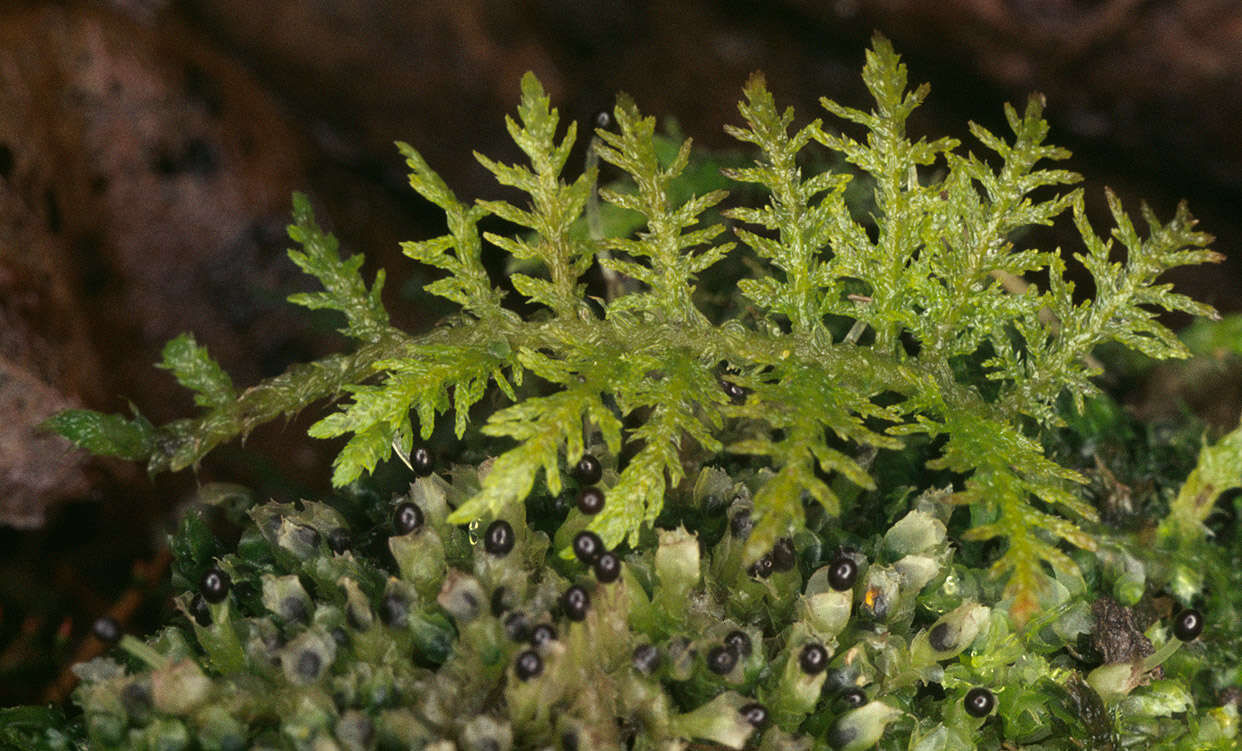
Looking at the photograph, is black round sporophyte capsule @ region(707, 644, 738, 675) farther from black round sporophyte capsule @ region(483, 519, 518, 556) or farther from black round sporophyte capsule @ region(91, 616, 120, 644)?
black round sporophyte capsule @ region(91, 616, 120, 644)

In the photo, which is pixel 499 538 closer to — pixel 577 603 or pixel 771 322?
pixel 577 603

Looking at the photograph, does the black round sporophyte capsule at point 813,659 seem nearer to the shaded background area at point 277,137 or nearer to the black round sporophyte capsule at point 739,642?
the black round sporophyte capsule at point 739,642

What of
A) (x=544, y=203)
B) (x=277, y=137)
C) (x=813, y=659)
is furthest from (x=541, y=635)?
(x=277, y=137)

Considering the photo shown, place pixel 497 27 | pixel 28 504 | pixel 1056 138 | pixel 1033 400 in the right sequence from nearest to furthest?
pixel 1033 400 < pixel 28 504 < pixel 1056 138 < pixel 497 27

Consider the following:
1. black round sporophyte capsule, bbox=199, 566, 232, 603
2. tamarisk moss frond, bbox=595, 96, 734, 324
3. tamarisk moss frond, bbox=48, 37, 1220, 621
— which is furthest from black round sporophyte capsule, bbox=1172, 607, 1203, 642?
black round sporophyte capsule, bbox=199, 566, 232, 603

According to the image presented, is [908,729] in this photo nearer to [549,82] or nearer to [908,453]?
[908,453]

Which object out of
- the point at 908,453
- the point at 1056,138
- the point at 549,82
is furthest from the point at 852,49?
the point at 908,453
